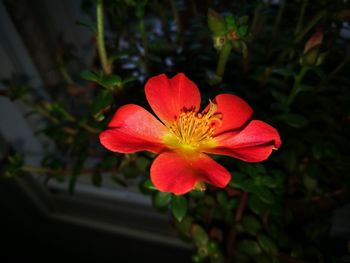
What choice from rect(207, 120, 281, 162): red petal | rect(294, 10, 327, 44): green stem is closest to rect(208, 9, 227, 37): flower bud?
rect(207, 120, 281, 162): red petal

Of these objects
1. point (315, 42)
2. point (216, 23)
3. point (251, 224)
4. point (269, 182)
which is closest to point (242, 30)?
point (216, 23)

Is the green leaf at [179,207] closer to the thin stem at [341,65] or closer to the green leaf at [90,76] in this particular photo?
the green leaf at [90,76]

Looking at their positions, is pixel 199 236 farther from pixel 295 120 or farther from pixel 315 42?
pixel 315 42

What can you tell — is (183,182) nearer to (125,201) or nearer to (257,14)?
(257,14)

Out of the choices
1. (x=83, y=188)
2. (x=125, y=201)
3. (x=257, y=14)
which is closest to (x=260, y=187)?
(x=257, y=14)

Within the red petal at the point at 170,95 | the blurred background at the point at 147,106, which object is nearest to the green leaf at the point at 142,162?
the blurred background at the point at 147,106
